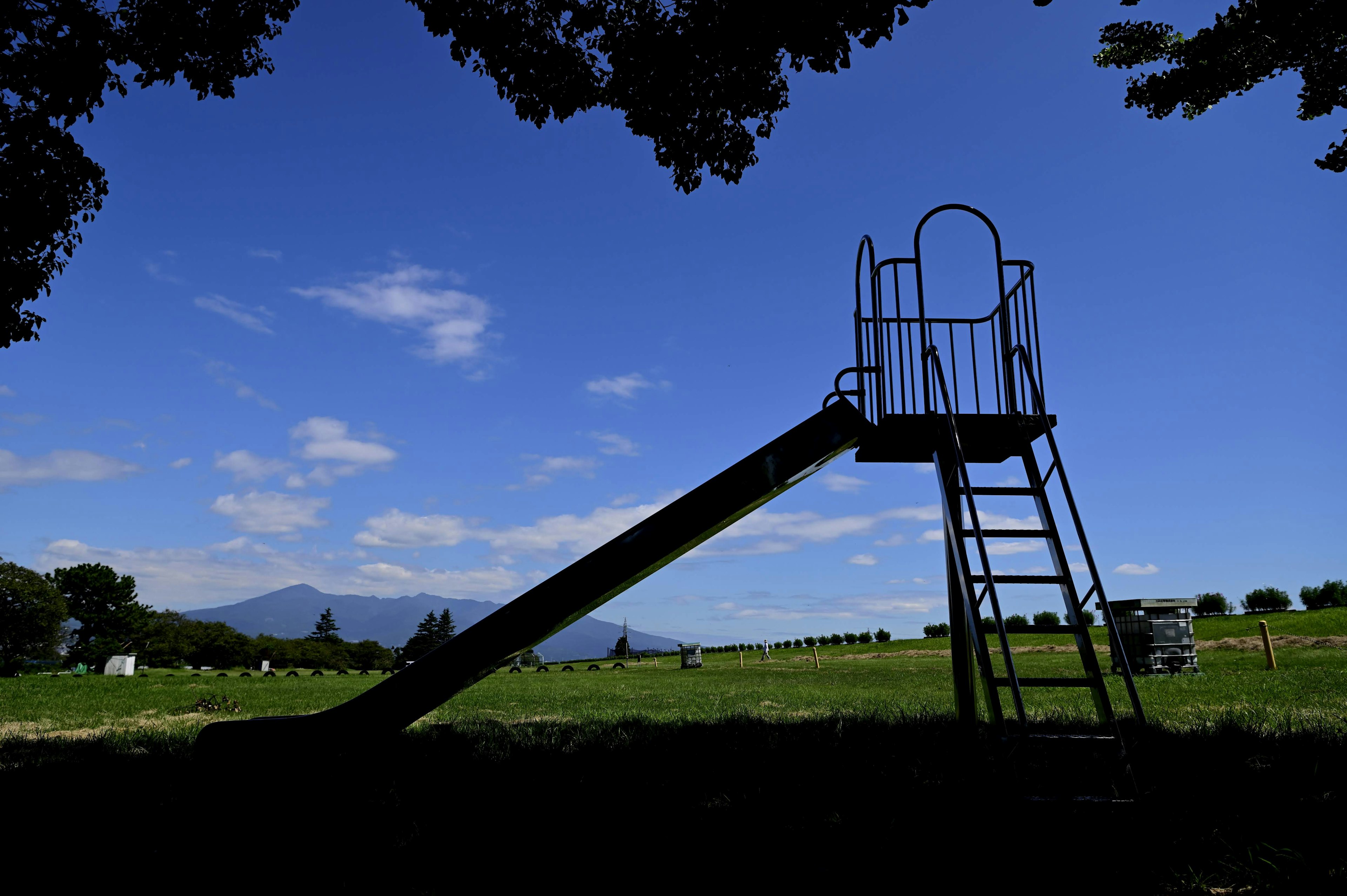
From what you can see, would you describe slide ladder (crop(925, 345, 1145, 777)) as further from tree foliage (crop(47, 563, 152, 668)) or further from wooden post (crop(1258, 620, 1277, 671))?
tree foliage (crop(47, 563, 152, 668))

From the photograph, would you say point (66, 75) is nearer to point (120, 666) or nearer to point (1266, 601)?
point (120, 666)

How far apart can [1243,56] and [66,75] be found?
16.4m

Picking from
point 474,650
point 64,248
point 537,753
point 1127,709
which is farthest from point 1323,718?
point 64,248

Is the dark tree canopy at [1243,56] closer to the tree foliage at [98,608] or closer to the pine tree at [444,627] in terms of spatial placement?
the tree foliage at [98,608]

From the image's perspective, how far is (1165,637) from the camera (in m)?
19.2

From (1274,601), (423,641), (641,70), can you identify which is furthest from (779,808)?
(423,641)

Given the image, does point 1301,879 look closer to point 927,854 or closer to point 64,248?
point 927,854

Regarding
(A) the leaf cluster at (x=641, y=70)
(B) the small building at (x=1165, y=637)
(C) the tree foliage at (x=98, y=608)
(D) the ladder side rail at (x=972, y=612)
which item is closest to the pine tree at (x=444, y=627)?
(C) the tree foliage at (x=98, y=608)

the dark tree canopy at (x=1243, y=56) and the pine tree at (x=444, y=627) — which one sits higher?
the dark tree canopy at (x=1243, y=56)

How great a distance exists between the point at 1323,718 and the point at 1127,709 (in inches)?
95.8

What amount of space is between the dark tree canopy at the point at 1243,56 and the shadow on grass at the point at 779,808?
326 inches

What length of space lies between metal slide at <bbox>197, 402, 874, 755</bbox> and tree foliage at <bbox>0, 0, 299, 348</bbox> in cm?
914

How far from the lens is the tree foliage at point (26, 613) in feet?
170

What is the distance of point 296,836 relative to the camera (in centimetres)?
531
